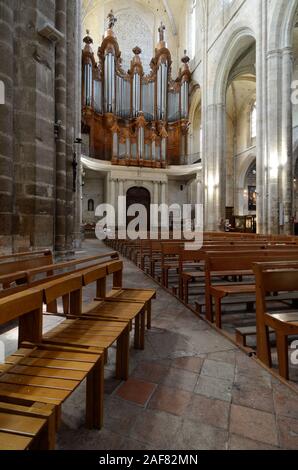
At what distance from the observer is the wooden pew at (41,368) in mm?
1161

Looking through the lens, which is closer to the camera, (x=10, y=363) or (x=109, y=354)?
(x=10, y=363)

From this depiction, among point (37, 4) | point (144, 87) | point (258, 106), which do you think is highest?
point (144, 87)

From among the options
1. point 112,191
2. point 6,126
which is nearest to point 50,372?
point 6,126

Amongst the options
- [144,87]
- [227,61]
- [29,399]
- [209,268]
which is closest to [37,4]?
[209,268]

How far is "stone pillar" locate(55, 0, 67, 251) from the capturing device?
219 inches

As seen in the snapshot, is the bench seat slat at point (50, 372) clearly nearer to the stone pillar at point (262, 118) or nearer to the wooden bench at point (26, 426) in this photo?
the wooden bench at point (26, 426)

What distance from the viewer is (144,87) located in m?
21.7

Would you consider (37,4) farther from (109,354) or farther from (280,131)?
(280,131)

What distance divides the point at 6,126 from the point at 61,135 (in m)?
1.48

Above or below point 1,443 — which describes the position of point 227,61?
above

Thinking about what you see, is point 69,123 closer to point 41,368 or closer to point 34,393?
point 41,368

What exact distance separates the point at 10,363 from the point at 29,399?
35cm

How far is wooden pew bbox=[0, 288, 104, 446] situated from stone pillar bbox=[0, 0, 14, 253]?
3082 millimetres
